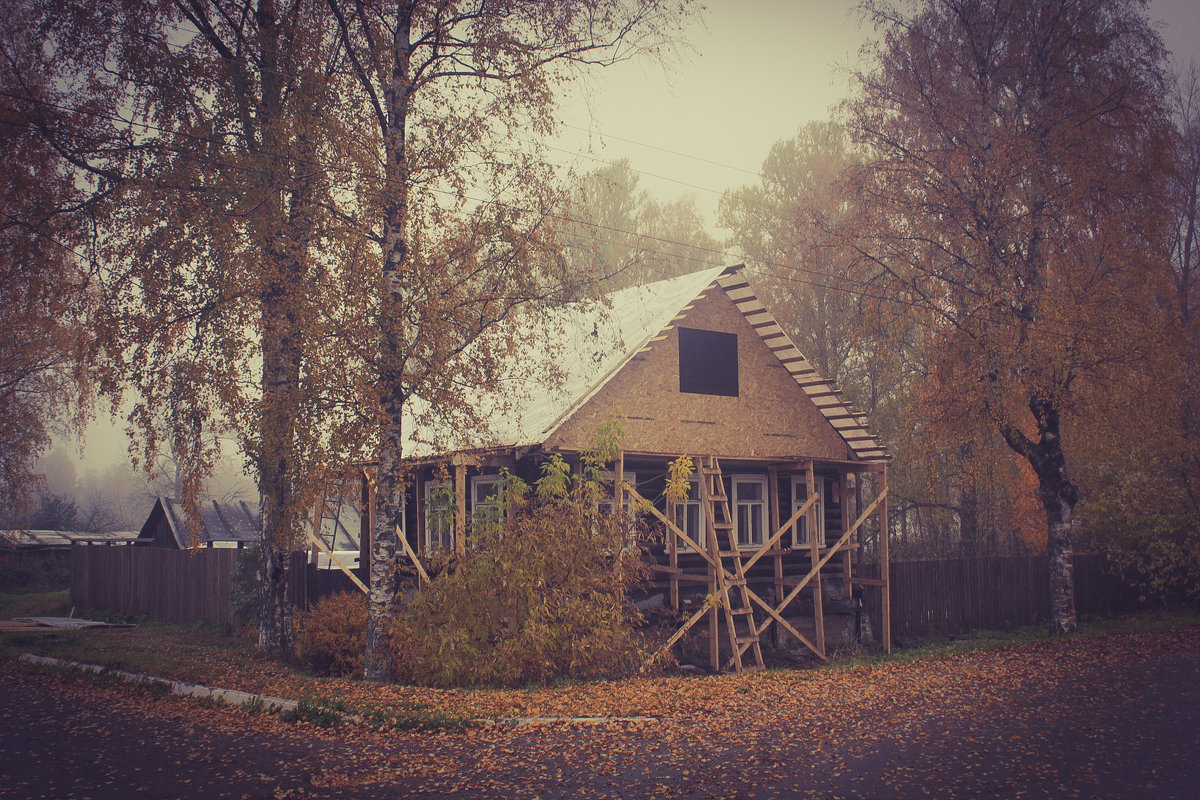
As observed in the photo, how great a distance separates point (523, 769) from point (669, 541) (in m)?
10.8

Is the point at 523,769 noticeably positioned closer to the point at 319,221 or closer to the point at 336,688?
the point at 336,688

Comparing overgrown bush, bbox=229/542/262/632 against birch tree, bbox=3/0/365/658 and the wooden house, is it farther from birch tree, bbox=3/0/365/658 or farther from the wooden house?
birch tree, bbox=3/0/365/658

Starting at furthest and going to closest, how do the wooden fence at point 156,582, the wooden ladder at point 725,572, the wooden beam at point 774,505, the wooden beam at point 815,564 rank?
the wooden fence at point 156,582, the wooden beam at point 774,505, the wooden beam at point 815,564, the wooden ladder at point 725,572

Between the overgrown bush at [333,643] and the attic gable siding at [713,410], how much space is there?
5.36 meters

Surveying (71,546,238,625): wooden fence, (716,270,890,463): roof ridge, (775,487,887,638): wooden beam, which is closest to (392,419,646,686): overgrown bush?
(775,487,887,638): wooden beam

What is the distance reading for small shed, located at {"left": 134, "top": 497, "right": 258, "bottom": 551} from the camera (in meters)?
36.5

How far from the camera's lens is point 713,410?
21.3 meters

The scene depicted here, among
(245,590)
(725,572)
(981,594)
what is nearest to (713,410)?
(725,572)

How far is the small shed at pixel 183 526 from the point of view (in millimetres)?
36500

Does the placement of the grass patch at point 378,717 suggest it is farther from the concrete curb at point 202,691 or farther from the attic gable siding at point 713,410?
the attic gable siding at point 713,410

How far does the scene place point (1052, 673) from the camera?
1571 centimetres

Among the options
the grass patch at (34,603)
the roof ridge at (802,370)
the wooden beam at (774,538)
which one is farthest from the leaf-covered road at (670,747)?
the grass patch at (34,603)

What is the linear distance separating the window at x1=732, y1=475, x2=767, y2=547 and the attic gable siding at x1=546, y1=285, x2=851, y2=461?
3.91 feet

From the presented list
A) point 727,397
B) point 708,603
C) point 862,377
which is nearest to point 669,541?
point 708,603
